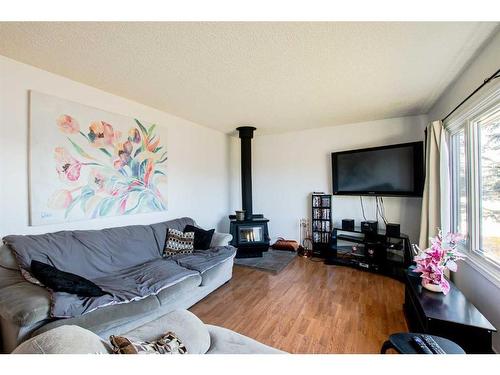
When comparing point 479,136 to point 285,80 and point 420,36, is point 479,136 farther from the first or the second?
point 285,80

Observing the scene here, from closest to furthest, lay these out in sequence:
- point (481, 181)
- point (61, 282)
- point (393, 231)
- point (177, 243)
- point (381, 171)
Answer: point (61, 282)
point (481, 181)
point (177, 243)
point (393, 231)
point (381, 171)

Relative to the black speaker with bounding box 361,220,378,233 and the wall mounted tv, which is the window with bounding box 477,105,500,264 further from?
the black speaker with bounding box 361,220,378,233

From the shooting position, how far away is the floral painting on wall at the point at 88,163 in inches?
76.9

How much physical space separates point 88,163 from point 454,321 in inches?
130

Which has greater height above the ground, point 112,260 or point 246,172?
point 246,172

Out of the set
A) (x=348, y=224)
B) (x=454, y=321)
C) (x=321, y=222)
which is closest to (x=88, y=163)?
(x=454, y=321)

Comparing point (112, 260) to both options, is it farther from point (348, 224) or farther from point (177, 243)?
point (348, 224)

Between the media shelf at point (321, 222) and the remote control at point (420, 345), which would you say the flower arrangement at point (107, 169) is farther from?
the remote control at point (420, 345)

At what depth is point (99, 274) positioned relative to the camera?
1.96 meters

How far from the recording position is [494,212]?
5.72 feet

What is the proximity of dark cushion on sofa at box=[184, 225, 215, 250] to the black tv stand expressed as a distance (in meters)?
2.00

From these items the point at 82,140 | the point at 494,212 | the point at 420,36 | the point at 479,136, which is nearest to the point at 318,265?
the point at 494,212

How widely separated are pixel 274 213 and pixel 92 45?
371 centimetres

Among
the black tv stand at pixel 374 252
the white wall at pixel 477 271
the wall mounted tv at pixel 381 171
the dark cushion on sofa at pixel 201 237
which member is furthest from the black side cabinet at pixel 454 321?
the dark cushion on sofa at pixel 201 237
